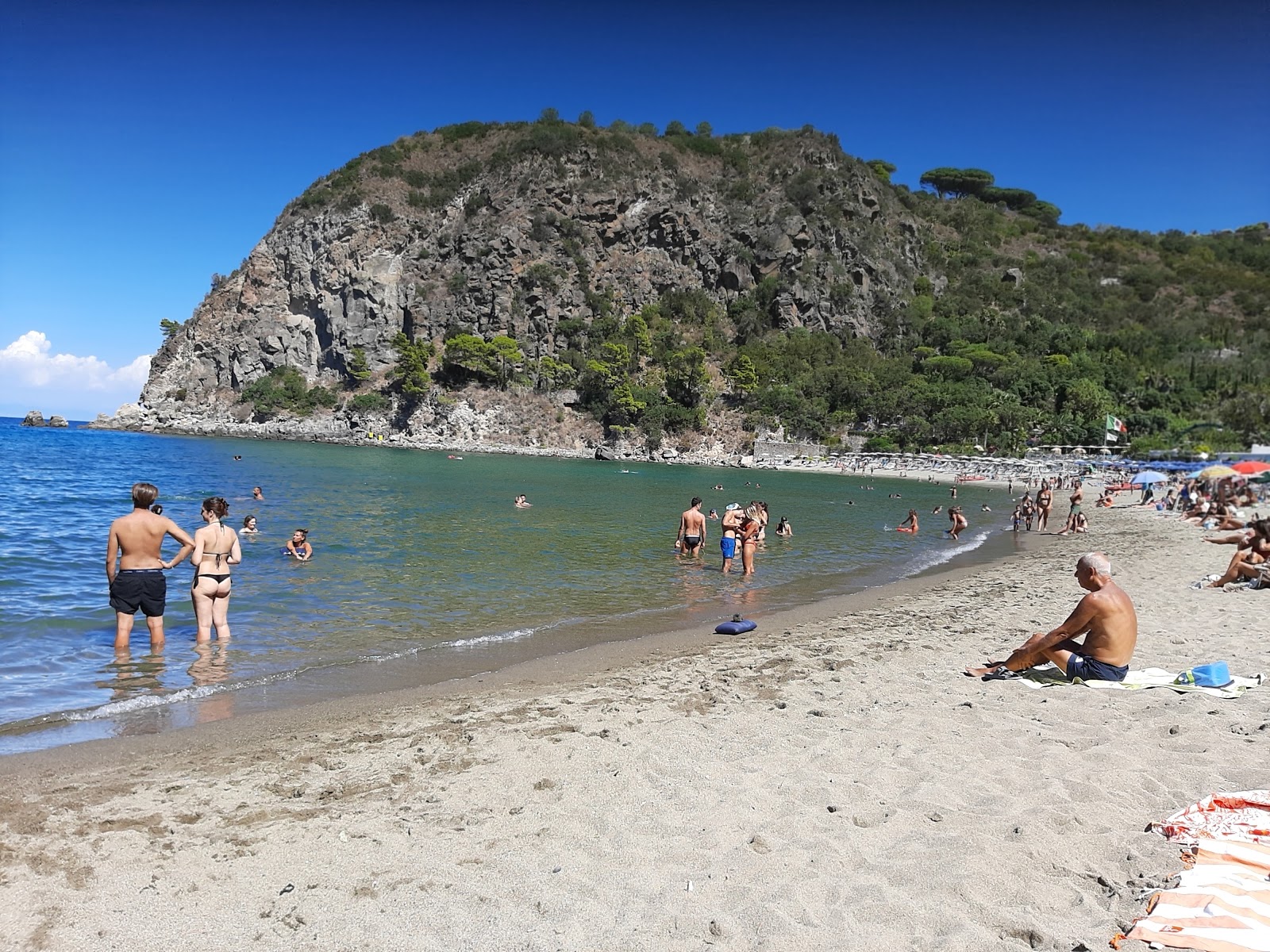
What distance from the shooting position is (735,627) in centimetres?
1044

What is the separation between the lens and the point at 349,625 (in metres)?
10.3

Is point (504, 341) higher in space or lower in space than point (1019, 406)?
higher

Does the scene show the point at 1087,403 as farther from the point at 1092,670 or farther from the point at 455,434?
the point at 1092,670

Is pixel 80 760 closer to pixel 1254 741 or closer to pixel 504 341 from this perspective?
pixel 1254 741

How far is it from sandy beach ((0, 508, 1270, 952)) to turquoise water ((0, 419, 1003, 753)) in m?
1.28

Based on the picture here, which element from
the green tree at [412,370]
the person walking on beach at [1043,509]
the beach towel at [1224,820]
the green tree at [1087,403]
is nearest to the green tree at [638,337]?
the green tree at [412,370]

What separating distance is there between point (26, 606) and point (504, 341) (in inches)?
3141

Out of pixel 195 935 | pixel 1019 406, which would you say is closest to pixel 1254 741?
pixel 195 935

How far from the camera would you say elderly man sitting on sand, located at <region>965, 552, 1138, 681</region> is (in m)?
6.69

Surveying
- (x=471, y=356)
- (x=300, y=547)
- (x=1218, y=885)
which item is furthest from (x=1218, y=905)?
(x=471, y=356)

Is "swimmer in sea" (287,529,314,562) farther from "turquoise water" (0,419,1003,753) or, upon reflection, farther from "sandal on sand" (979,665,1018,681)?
"sandal on sand" (979,665,1018,681)

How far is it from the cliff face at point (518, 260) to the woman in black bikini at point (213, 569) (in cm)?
8290


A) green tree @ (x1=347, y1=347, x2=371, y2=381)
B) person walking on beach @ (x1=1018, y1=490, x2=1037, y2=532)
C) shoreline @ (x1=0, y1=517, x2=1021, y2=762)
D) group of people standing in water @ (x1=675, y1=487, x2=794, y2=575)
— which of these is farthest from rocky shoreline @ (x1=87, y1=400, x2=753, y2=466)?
shoreline @ (x1=0, y1=517, x2=1021, y2=762)

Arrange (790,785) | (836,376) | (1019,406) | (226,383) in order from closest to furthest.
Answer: (790,785), (1019,406), (836,376), (226,383)
